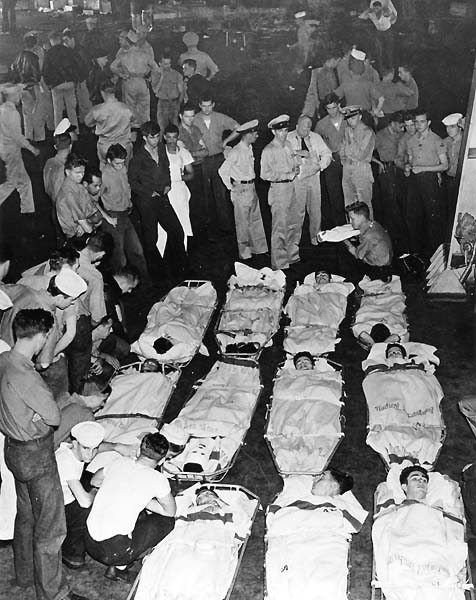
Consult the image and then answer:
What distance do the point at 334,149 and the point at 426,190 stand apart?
1378mm

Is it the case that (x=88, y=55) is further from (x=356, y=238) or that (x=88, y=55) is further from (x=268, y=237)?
(x=356, y=238)

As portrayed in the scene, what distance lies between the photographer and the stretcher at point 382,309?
334 inches

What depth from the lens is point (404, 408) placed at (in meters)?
7.11

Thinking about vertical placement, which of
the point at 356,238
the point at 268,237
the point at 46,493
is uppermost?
the point at 46,493

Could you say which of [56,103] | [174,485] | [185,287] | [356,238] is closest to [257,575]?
[174,485]

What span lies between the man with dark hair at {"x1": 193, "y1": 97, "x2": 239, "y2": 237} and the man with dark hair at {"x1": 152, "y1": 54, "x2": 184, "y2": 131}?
7.38 feet

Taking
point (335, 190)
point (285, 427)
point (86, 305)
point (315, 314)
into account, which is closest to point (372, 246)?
point (315, 314)

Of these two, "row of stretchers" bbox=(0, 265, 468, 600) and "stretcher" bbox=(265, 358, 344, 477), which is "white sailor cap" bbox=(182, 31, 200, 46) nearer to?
"row of stretchers" bbox=(0, 265, 468, 600)

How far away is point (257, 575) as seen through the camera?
19.2 ft

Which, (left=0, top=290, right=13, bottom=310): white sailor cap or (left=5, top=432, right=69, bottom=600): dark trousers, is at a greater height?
(left=0, top=290, right=13, bottom=310): white sailor cap

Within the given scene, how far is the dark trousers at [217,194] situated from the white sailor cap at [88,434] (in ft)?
18.1

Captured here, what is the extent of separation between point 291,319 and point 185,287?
123cm

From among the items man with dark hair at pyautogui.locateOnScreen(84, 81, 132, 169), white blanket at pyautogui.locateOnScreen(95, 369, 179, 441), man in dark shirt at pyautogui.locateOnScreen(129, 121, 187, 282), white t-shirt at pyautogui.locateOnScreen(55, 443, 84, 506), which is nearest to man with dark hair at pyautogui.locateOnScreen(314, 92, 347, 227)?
man in dark shirt at pyautogui.locateOnScreen(129, 121, 187, 282)

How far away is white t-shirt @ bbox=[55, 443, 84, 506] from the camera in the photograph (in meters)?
5.74
